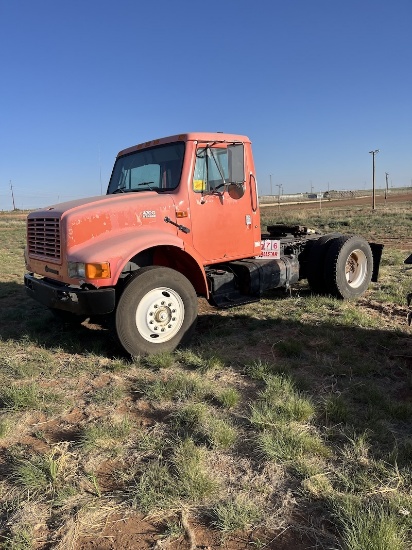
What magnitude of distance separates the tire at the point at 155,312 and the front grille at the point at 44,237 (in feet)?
3.33

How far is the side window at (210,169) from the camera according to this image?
5430 mm

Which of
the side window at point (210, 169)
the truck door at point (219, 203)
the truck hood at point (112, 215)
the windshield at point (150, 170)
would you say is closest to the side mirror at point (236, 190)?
the truck door at point (219, 203)

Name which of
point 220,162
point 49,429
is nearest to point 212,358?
point 49,429

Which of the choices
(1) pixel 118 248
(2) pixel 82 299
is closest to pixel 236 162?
(1) pixel 118 248

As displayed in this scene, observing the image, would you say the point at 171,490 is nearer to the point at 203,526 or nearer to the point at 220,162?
the point at 203,526

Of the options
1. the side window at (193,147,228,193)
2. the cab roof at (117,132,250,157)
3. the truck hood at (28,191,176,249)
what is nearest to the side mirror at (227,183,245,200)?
the side window at (193,147,228,193)

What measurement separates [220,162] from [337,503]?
422cm

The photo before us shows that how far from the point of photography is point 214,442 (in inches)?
122

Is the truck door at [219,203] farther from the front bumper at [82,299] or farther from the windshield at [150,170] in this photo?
the front bumper at [82,299]

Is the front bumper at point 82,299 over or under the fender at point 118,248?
under

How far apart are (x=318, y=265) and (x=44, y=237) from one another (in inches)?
172

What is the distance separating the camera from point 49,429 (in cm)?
346

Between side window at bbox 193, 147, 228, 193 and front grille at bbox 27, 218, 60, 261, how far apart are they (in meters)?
1.77

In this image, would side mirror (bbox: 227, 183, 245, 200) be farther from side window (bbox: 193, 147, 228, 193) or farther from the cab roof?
the cab roof
